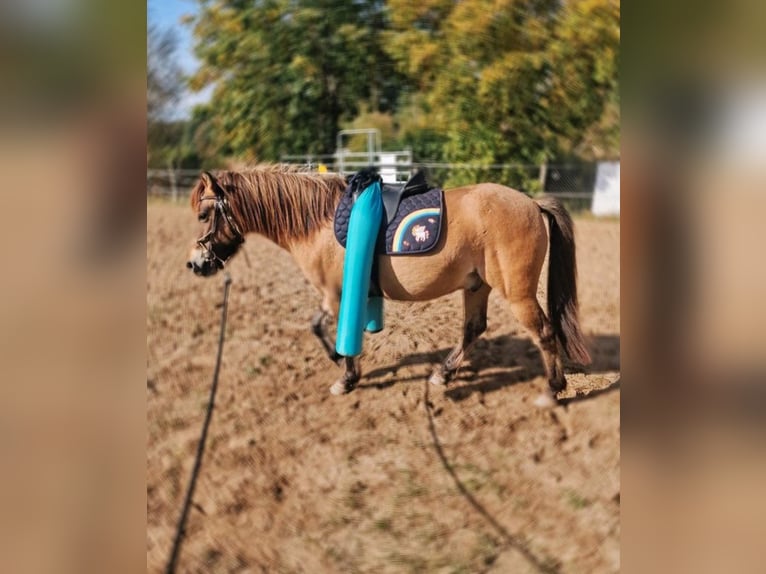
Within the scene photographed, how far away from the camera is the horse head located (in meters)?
1.94

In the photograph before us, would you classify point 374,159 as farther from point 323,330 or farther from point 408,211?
point 323,330

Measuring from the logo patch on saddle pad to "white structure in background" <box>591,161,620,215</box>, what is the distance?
0.56 metres

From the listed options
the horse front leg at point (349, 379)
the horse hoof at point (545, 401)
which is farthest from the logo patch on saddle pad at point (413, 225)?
the horse hoof at point (545, 401)

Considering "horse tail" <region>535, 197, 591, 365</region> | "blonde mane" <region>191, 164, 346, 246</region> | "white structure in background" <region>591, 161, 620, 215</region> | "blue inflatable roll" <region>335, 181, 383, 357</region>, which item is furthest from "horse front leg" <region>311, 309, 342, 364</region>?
"white structure in background" <region>591, 161, 620, 215</region>

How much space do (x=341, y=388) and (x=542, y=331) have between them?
0.83m

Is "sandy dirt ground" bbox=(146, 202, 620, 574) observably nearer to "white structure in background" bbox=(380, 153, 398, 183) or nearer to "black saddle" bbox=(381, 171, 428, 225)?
"black saddle" bbox=(381, 171, 428, 225)

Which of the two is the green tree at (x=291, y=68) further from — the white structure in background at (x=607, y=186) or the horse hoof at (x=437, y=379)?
the horse hoof at (x=437, y=379)

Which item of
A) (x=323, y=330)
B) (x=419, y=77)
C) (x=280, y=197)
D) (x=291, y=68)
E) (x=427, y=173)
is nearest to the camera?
(x=419, y=77)

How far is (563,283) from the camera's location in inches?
71.8

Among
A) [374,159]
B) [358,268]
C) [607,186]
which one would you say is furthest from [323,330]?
[607,186]

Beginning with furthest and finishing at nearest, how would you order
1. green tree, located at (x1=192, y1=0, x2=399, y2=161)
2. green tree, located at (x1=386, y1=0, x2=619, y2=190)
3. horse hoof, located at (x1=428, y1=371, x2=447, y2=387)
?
horse hoof, located at (x1=428, y1=371, x2=447, y2=387)
green tree, located at (x1=192, y1=0, x2=399, y2=161)
green tree, located at (x1=386, y1=0, x2=619, y2=190)
